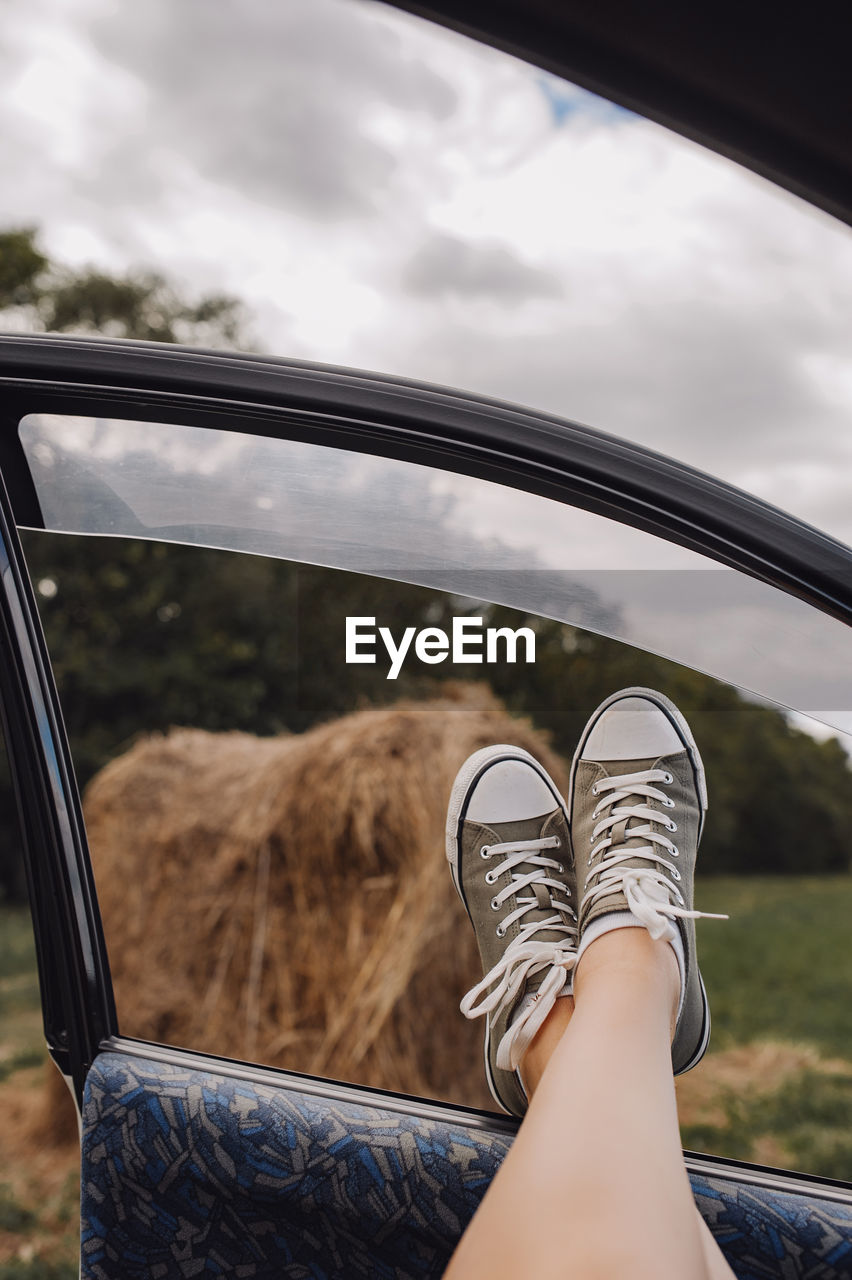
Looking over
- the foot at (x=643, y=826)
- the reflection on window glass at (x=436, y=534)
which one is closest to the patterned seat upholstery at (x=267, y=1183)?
the foot at (x=643, y=826)

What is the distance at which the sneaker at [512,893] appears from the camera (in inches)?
32.1

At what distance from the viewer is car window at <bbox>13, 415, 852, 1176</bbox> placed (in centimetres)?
63

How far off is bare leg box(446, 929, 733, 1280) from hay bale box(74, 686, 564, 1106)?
165 centimetres

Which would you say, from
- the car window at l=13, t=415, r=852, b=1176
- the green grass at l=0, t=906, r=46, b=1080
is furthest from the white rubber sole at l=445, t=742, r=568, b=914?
the green grass at l=0, t=906, r=46, b=1080

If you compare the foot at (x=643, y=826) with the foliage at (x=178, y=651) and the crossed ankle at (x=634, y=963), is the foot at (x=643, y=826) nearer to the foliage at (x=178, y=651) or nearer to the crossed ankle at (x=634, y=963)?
the crossed ankle at (x=634, y=963)

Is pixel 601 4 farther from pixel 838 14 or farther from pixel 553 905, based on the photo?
pixel 553 905

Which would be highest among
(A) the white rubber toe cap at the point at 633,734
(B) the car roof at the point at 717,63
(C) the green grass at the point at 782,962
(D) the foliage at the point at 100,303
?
(D) the foliage at the point at 100,303

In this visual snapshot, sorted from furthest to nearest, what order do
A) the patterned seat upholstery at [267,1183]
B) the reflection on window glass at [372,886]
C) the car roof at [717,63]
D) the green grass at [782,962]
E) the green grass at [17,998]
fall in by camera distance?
1. the green grass at [782,962]
2. the green grass at [17,998]
3. the reflection on window glass at [372,886]
4. the patterned seat upholstery at [267,1183]
5. the car roof at [717,63]

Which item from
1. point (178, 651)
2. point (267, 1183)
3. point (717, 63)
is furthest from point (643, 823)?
point (178, 651)

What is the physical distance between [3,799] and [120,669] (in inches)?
45.4

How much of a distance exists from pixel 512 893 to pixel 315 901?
1.86m

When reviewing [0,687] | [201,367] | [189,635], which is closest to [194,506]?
[201,367]

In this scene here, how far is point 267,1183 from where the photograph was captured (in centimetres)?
72

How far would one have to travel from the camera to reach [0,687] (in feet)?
2.44
